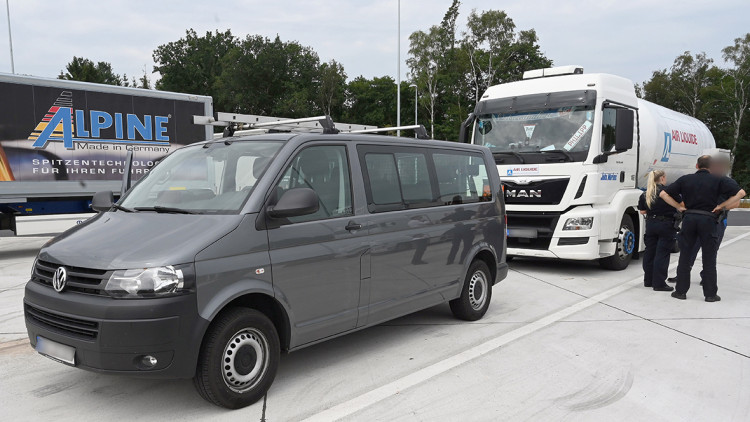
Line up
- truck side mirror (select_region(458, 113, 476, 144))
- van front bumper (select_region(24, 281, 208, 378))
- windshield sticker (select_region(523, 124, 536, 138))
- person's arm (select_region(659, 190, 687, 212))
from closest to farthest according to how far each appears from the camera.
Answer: van front bumper (select_region(24, 281, 208, 378)), person's arm (select_region(659, 190, 687, 212)), windshield sticker (select_region(523, 124, 536, 138)), truck side mirror (select_region(458, 113, 476, 144))

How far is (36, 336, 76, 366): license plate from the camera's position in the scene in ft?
11.2

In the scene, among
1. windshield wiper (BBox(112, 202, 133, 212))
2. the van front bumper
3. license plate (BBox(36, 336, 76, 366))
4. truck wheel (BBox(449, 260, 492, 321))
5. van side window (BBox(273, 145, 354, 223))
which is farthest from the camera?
truck wheel (BBox(449, 260, 492, 321))

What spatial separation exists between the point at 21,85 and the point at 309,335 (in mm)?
9743

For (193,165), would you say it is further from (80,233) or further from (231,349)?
(231,349)

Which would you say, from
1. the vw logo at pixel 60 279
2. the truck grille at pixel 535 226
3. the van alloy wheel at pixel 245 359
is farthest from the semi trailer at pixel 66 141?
the van alloy wheel at pixel 245 359

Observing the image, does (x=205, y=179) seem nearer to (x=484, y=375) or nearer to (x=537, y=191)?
(x=484, y=375)

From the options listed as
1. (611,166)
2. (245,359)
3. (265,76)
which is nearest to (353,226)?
(245,359)

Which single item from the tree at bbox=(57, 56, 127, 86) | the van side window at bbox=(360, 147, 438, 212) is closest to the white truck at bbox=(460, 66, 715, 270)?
the van side window at bbox=(360, 147, 438, 212)

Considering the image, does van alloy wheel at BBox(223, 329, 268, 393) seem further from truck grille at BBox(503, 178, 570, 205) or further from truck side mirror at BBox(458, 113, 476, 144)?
truck side mirror at BBox(458, 113, 476, 144)

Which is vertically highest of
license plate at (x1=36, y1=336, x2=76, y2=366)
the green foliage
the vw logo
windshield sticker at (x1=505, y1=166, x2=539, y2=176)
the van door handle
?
the green foliage

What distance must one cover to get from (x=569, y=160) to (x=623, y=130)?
974 millimetres

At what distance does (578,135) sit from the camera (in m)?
8.55

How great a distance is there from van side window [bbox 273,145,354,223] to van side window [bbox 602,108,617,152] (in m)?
5.69

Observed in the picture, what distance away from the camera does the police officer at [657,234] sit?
754 centimetres
